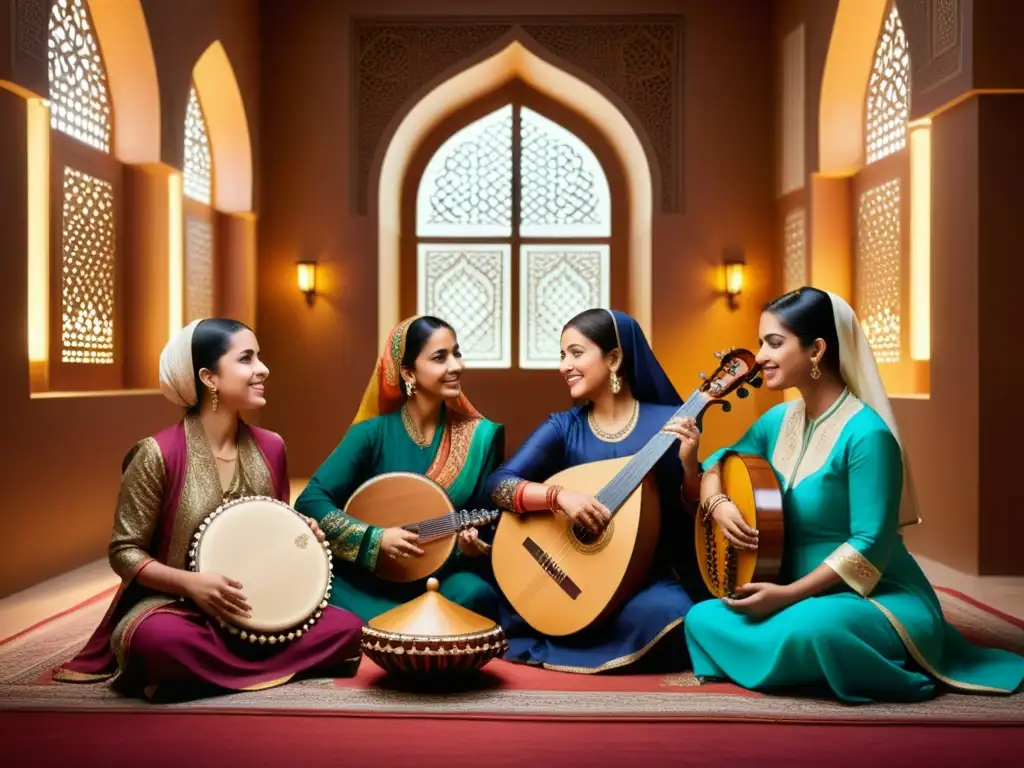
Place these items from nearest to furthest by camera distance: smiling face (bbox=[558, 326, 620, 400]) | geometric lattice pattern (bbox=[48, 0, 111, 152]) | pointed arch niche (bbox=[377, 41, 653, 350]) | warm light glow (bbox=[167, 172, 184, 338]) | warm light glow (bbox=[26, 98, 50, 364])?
smiling face (bbox=[558, 326, 620, 400]) < warm light glow (bbox=[26, 98, 50, 364]) < geometric lattice pattern (bbox=[48, 0, 111, 152]) < warm light glow (bbox=[167, 172, 184, 338]) < pointed arch niche (bbox=[377, 41, 653, 350])

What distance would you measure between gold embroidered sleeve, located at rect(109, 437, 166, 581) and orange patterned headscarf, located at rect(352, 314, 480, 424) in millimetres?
866

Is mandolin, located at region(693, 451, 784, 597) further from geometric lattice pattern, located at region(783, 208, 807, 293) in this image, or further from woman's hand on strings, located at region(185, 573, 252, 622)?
geometric lattice pattern, located at region(783, 208, 807, 293)

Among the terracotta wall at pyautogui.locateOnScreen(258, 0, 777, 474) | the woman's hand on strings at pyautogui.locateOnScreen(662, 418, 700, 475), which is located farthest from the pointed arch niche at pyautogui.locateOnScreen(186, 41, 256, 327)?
the woman's hand on strings at pyautogui.locateOnScreen(662, 418, 700, 475)

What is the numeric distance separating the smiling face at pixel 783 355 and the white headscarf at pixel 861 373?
8 centimetres

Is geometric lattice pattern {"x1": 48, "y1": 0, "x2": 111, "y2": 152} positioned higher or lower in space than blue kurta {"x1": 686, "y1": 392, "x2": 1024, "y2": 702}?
higher

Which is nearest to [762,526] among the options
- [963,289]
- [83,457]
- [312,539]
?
[312,539]

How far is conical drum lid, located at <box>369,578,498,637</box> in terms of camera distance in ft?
9.61

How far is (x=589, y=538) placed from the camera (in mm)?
3285

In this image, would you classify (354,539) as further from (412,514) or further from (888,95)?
(888,95)

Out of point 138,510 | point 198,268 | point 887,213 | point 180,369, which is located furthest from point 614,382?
point 198,268

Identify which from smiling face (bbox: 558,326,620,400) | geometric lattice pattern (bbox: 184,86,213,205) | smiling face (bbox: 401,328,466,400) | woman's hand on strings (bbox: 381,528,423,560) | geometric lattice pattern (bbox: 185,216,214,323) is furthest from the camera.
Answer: geometric lattice pattern (bbox: 184,86,213,205)

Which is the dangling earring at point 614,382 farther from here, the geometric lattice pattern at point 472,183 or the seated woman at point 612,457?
the geometric lattice pattern at point 472,183

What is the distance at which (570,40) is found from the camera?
8656 mm

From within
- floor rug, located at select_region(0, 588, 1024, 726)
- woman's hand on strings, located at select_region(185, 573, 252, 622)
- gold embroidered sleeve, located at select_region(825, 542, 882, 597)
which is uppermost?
gold embroidered sleeve, located at select_region(825, 542, 882, 597)
